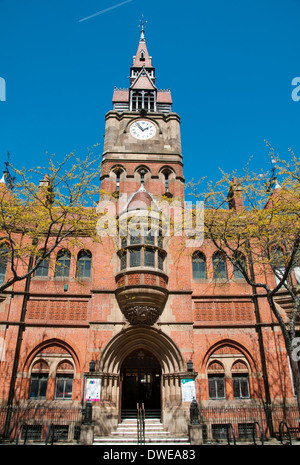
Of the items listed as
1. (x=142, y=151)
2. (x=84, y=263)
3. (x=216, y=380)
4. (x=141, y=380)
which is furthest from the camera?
(x=142, y=151)

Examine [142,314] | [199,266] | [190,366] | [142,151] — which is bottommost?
[190,366]

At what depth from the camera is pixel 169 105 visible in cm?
2909

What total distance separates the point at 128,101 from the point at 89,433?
24.7 meters

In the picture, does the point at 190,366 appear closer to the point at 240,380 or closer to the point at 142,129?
the point at 240,380

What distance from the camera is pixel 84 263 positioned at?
2020cm

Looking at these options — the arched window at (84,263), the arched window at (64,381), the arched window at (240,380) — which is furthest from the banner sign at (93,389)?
the arched window at (240,380)

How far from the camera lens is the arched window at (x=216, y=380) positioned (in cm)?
1780

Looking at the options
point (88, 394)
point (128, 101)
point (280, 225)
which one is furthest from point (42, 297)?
point (128, 101)

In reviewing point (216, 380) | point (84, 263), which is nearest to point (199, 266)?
point (216, 380)

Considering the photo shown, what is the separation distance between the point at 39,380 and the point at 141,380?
18.4 feet

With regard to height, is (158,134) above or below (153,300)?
above

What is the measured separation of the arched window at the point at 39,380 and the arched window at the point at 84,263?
509cm

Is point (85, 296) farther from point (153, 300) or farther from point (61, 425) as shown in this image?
point (61, 425)

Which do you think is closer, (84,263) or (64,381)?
(64,381)
